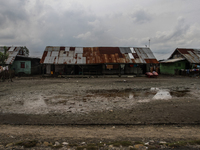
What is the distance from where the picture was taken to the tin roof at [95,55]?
23.0 m

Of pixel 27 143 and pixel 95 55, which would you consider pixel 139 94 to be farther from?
pixel 95 55

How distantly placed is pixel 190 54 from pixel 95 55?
16682 mm

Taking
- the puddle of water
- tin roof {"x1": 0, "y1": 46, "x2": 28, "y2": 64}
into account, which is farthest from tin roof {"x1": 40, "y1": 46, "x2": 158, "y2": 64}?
the puddle of water

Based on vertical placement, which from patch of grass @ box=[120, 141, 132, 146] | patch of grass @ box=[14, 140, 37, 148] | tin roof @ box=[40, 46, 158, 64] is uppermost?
tin roof @ box=[40, 46, 158, 64]

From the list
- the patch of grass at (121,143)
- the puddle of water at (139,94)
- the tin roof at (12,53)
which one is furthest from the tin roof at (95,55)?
the patch of grass at (121,143)

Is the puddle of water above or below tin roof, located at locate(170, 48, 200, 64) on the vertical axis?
below

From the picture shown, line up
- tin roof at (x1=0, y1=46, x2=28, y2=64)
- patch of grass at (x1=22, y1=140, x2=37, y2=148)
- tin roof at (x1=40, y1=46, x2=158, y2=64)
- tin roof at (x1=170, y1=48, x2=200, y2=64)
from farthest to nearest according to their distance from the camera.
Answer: tin roof at (x1=170, y1=48, x2=200, y2=64), tin roof at (x1=0, y1=46, x2=28, y2=64), tin roof at (x1=40, y1=46, x2=158, y2=64), patch of grass at (x1=22, y1=140, x2=37, y2=148)

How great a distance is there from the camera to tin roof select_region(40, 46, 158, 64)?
23016 mm

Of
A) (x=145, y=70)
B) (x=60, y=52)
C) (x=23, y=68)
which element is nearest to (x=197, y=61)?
(x=145, y=70)

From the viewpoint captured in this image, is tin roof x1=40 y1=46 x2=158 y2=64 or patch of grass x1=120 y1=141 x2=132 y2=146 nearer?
patch of grass x1=120 y1=141 x2=132 y2=146

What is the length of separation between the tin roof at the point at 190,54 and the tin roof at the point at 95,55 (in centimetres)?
557

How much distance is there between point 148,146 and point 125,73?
21321 mm

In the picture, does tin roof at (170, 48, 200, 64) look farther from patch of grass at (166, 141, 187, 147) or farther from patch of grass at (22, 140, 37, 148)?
patch of grass at (22, 140, 37, 148)

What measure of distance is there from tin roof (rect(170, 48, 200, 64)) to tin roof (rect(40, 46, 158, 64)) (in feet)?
18.3
